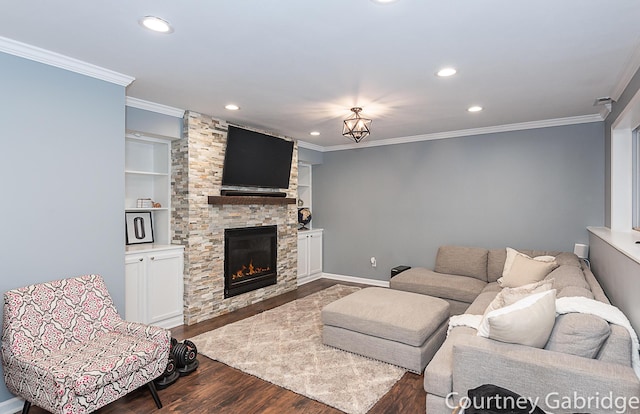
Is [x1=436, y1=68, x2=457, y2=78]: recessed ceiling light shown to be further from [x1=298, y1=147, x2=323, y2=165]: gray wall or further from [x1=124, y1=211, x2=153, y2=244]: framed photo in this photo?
[x1=124, y1=211, x2=153, y2=244]: framed photo

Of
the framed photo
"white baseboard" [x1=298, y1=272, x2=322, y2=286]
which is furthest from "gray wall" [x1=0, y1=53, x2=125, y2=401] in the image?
"white baseboard" [x1=298, y1=272, x2=322, y2=286]

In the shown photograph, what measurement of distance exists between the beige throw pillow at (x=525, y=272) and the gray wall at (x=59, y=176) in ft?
12.8

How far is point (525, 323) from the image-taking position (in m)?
1.83

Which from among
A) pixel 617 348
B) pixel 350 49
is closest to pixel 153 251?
pixel 350 49

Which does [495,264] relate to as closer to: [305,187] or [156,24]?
[305,187]

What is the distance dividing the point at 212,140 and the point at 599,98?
4190mm

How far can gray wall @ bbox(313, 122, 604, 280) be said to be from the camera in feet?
14.6

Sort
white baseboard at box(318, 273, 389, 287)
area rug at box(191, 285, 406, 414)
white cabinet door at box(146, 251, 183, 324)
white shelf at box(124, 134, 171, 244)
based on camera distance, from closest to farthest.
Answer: area rug at box(191, 285, 406, 414)
white cabinet door at box(146, 251, 183, 324)
white shelf at box(124, 134, 171, 244)
white baseboard at box(318, 273, 389, 287)

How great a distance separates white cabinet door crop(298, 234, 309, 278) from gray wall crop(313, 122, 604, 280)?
53 centimetres

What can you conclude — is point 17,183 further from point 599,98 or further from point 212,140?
point 599,98

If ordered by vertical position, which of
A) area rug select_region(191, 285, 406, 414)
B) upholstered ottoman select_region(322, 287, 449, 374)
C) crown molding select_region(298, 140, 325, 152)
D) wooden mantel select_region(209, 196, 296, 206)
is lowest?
area rug select_region(191, 285, 406, 414)

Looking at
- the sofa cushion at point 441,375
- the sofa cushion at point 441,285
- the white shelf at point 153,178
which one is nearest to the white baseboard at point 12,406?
the white shelf at point 153,178

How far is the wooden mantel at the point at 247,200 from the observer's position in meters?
4.30

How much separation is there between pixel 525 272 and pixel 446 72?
2.38 metres
